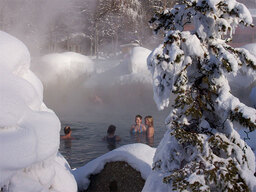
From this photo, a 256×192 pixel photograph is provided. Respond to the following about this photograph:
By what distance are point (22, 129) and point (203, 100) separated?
4.66 feet

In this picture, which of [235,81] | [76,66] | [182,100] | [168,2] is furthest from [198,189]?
[168,2]

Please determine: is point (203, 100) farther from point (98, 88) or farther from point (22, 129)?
point (98, 88)

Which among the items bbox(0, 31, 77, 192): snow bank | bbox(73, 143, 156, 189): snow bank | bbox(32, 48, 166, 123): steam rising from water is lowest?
bbox(32, 48, 166, 123): steam rising from water

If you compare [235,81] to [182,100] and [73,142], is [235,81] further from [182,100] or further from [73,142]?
[182,100]

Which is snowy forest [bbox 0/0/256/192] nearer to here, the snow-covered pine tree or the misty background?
the snow-covered pine tree

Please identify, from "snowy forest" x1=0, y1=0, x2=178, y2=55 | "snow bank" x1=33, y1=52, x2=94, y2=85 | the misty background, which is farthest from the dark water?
"snowy forest" x1=0, y1=0, x2=178, y2=55

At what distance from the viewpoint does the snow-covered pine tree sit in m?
2.55

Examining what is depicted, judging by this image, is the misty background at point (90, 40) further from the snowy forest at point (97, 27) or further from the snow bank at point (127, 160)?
the snow bank at point (127, 160)

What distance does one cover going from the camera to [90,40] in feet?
94.8

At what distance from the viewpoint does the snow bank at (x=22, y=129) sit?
240 centimetres

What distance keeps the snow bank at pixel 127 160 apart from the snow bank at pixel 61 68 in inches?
587

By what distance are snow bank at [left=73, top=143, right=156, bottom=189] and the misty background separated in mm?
1544

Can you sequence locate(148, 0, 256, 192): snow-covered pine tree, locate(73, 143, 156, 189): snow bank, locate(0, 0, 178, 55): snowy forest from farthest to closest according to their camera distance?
locate(0, 0, 178, 55): snowy forest
locate(73, 143, 156, 189): snow bank
locate(148, 0, 256, 192): snow-covered pine tree

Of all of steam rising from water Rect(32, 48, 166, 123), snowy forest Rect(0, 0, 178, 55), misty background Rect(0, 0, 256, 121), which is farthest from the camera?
snowy forest Rect(0, 0, 178, 55)
